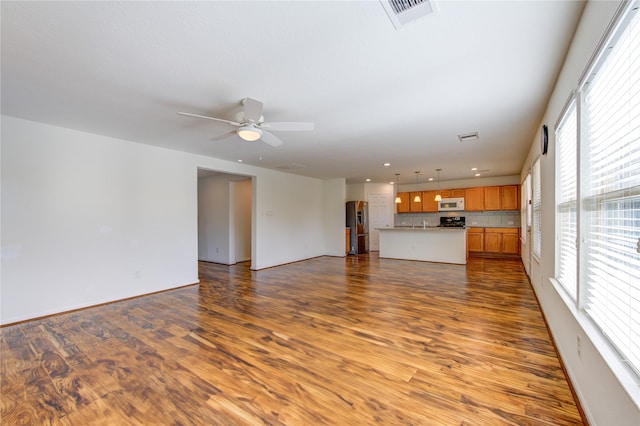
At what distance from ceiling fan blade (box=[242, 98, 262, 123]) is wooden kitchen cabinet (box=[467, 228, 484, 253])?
24.7ft

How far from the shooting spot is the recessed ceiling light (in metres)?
3.97

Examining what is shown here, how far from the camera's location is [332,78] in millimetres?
2375

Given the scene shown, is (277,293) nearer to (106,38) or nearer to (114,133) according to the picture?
(114,133)

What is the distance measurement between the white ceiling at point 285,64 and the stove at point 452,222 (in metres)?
5.32

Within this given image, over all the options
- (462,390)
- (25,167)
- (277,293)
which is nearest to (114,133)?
(25,167)

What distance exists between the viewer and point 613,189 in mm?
1364

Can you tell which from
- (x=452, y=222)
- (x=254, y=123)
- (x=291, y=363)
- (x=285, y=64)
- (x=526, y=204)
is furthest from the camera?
(x=452, y=222)

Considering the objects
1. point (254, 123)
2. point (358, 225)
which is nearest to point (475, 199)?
point (358, 225)

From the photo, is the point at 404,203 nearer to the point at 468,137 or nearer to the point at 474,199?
the point at 474,199

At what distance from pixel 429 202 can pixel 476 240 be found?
70.8 inches

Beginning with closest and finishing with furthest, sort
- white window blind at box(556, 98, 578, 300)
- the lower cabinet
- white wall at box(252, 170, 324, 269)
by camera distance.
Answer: white window blind at box(556, 98, 578, 300) < white wall at box(252, 170, 324, 269) < the lower cabinet

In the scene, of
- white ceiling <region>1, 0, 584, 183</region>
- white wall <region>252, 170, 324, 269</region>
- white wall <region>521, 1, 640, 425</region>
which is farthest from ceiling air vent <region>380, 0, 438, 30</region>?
white wall <region>252, 170, 324, 269</region>

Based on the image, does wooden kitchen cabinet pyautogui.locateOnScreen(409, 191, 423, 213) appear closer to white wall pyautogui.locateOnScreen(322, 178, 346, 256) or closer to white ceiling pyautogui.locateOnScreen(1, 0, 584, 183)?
white wall pyautogui.locateOnScreen(322, 178, 346, 256)

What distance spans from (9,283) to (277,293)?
3.23m
